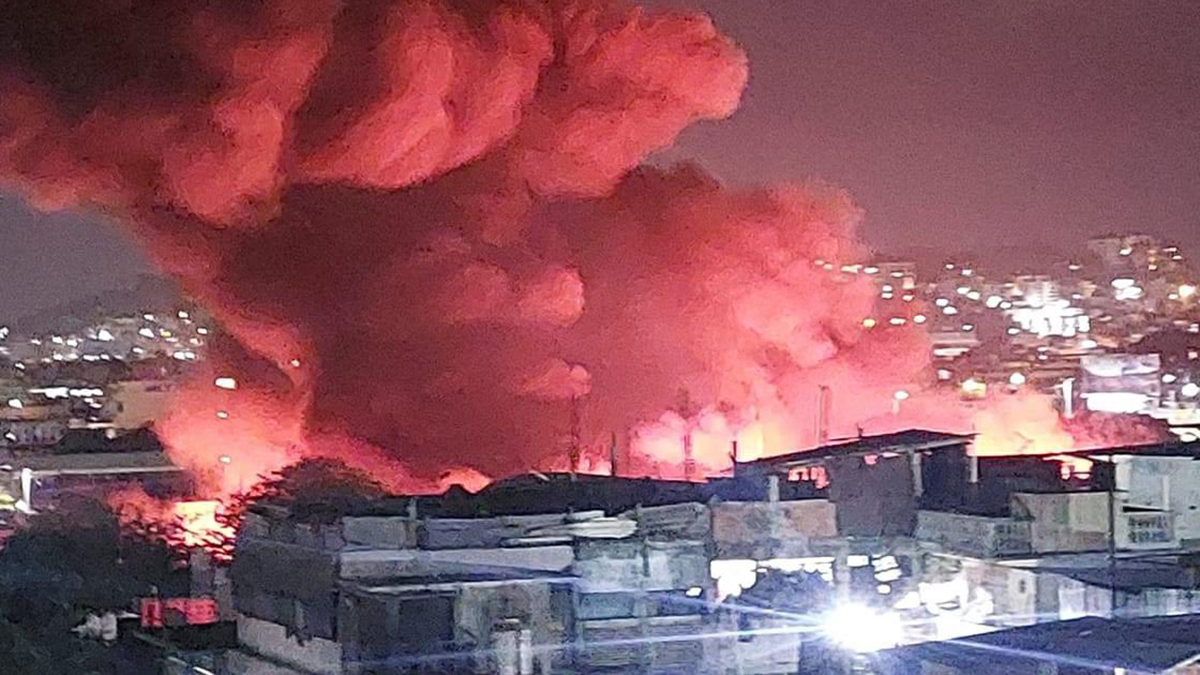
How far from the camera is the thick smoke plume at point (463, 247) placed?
1150 inches

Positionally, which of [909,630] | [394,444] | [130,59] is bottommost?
[909,630]

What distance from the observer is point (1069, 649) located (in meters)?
13.2

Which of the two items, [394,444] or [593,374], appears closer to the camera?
[394,444]

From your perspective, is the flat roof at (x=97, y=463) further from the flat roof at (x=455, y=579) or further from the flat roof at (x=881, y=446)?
the flat roof at (x=455, y=579)

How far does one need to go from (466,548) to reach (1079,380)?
2913cm

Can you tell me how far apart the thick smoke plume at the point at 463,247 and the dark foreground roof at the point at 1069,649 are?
1380 cm

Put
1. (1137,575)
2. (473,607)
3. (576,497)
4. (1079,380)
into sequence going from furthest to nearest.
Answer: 1. (1079,380)
2. (576,497)
3. (1137,575)
4. (473,607)

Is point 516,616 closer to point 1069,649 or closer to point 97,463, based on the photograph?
point 1069,649

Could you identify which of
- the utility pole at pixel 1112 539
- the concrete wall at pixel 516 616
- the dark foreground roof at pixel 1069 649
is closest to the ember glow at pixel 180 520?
the concrete wall at pixel 516 616

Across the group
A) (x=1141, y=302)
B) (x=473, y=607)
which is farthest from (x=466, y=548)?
(x=1141, y=302)

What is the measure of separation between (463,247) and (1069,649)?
17832mm

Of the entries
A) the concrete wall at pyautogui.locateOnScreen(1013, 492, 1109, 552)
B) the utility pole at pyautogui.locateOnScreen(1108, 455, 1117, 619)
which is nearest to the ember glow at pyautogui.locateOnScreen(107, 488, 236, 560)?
the concrete wall at pyautogui.locateOnScreen(1013, 492, 1109, 552)

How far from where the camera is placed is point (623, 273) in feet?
107

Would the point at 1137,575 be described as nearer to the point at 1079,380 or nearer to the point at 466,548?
the point at 466,548
